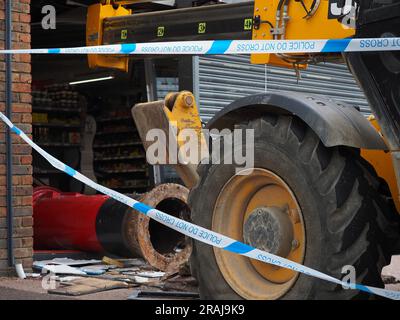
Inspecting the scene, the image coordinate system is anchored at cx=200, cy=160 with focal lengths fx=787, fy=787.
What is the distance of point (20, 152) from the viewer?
321 inches

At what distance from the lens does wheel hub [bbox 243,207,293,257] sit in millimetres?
4812

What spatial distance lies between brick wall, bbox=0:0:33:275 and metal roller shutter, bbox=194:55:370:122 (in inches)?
162

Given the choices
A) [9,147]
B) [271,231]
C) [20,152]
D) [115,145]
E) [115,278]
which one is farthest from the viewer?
[115,145]

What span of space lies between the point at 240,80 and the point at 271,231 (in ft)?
26.1

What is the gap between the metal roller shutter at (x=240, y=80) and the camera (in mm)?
12094

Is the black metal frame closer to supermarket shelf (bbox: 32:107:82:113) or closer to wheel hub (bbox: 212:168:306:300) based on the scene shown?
Result: wheel hub (bbox: 212:168:306:300)

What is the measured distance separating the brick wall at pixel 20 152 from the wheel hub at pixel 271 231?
3.80m

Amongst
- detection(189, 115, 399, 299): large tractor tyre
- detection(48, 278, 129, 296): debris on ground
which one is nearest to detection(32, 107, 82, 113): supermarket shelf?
detection(48, 278, 129, 296): debris on ground

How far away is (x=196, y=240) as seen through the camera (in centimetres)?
538

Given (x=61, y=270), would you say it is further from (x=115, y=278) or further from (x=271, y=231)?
(x=271, y=231)

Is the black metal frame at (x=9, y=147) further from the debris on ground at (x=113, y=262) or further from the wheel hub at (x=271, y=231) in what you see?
the wheel hub at (x=271, y=231)

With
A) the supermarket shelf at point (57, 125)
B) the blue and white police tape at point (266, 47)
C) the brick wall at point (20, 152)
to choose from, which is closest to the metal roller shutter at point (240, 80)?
the brick wall at point (20, 152)

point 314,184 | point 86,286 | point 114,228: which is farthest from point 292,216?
point 114,228

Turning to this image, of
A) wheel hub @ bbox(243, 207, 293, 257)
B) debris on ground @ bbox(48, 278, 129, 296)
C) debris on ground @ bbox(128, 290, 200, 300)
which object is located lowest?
debris on ground @ bbox(48, 278, 129, 296)
